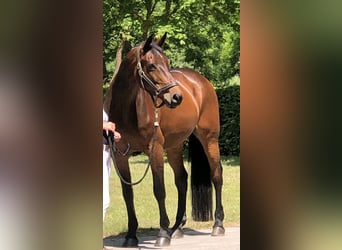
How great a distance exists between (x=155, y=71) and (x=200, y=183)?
107cm

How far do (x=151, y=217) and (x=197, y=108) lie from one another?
2.68 ft

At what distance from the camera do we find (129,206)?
10.3 ft

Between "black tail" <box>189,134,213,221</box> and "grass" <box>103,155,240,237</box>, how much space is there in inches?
2.1

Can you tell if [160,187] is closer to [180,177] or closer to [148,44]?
[180,177]

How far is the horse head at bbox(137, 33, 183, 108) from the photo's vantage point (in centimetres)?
291

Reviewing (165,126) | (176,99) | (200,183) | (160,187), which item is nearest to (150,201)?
(160,187)

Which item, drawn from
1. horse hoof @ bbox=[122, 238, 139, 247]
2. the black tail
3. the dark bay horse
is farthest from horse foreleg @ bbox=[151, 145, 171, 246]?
the black tail

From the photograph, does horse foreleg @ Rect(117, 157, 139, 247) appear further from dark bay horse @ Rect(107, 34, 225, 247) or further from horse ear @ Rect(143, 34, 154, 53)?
horse ear @ Rect(143, 34, 154, 53)

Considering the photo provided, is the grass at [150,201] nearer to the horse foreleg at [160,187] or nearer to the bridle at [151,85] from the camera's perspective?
the horse foreleg at [160,187]

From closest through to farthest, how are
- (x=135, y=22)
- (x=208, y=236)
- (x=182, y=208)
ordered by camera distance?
1. (x=135, y=22)
2. (x=208, y=236)
3. (x=182, y=208)
